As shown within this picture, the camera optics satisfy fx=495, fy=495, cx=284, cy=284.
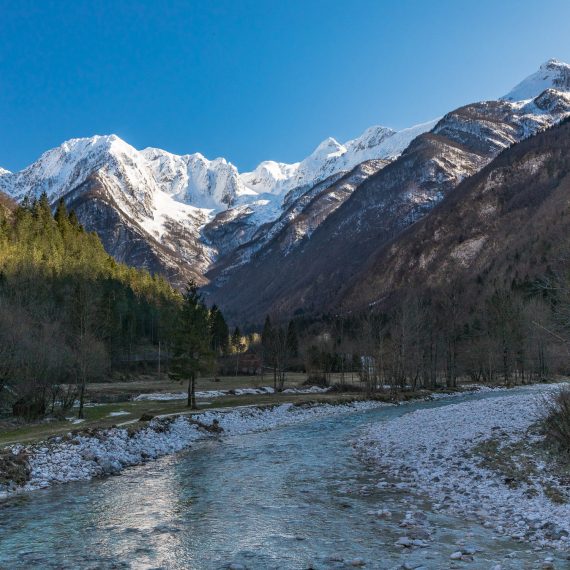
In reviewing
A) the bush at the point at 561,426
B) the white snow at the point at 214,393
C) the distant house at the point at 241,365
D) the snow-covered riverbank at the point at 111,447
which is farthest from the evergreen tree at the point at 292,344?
the bush at the point at 561,426

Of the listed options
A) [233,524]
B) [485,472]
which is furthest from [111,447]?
[485,472]

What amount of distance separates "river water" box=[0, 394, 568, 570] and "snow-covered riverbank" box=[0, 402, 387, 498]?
1226mm

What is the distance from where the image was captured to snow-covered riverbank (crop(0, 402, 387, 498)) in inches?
896

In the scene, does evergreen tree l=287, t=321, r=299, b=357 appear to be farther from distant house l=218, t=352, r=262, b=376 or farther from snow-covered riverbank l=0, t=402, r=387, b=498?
snow-covered riverbank l=0, t=402, r=387, b=498

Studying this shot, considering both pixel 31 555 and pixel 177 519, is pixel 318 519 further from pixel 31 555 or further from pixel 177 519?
pixel 31 555

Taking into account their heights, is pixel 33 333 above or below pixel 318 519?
above

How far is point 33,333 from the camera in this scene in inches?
2005

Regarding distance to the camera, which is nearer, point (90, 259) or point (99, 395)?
point (99, 395)

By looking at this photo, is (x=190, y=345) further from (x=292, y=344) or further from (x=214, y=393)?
(x=292, y=344)

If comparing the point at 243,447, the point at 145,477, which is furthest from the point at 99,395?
the point at 145,477

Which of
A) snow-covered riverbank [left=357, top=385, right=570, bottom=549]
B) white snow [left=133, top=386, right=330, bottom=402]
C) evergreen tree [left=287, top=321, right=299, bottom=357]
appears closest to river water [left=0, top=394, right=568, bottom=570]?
snow-covered riverbank [left=357, top=385, right=570, bottom=549]

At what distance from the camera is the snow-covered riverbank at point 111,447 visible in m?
22.8

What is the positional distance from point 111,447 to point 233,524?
1507 centimetres

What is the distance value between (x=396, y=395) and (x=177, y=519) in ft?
202
